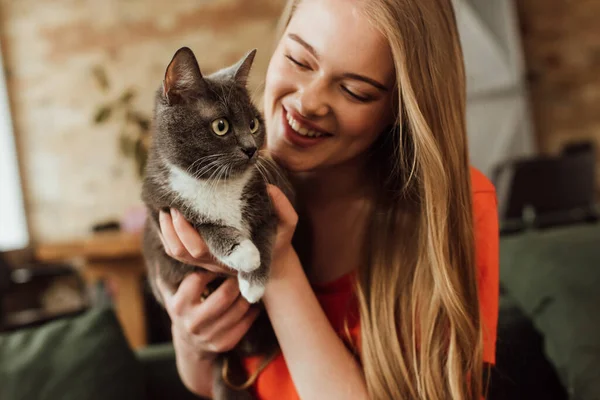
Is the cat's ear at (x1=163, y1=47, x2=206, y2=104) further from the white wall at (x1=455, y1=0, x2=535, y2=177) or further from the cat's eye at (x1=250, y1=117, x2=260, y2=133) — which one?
the white wall at (x1=455, y1=0, x2=535, y2=177)

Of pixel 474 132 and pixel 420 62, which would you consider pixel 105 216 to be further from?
pixel 420 62

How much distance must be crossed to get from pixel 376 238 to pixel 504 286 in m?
0.72

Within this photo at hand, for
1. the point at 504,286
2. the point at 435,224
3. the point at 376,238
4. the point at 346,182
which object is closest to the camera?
the point at 435,224

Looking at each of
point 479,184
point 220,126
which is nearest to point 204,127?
point 220,126

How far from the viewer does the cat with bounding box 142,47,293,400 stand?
0.78 metres

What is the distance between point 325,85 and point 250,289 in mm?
383

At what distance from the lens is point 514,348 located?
1368mm

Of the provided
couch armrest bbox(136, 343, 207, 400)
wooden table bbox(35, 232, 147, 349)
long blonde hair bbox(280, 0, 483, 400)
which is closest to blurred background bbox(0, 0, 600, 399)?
wooden table bbox(35, 232, 147, 349)

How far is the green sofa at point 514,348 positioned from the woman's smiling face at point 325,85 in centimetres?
64

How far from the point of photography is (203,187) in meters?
0.81

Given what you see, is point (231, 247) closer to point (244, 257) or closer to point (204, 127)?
point (244, 257)

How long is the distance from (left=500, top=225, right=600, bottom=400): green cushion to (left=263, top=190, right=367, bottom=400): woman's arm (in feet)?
1.95

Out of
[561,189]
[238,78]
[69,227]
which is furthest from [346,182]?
[69,227]

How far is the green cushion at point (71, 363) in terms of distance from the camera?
3.72 ft
